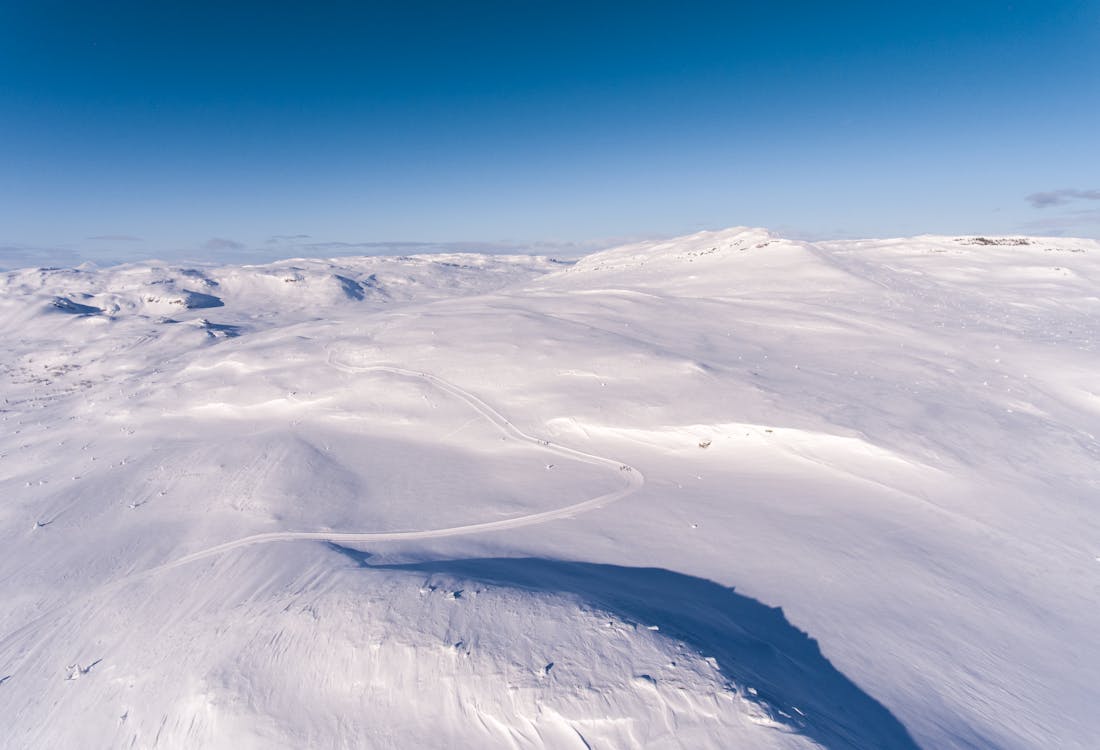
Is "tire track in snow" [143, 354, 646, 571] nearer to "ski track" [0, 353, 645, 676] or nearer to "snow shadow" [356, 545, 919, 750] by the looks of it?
"ski track" [0, 353, 645, 676]

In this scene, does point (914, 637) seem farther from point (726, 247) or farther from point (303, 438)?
point (726, 247)

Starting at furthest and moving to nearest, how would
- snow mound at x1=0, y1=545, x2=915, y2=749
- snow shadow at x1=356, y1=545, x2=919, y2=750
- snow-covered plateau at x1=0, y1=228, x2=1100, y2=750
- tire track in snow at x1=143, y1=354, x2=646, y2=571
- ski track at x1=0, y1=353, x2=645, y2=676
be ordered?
tire track in snow at x1=143, y1=354, x2=646, y2=571
ski track at x1=0, y1=353, x2=645, y2=676
snow-covered plateau at x1=0, y1=228, x2=1100, y2=750
snow shadow at x1=356, y1=545, x2=919, y2=750
snow mound at x1=0, y1=545, x2=915, y2=749

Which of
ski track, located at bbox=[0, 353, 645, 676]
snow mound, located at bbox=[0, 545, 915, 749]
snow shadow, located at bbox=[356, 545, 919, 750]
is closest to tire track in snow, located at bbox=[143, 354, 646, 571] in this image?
ski track, located at bbox=[0, 353, 645, 676]

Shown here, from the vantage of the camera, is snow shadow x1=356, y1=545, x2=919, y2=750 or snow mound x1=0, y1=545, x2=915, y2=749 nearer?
snow mound x1=0, y1=545, x2=915, y2=749

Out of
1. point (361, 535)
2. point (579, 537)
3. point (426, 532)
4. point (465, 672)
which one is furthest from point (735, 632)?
point (361, 535)

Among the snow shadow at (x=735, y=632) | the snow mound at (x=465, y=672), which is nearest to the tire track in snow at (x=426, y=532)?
the snow shadow at (x=735, y=632)

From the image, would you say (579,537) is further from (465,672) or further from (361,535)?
(361,535)

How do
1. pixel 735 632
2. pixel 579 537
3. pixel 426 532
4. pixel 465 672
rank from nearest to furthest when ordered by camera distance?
pixel 465 672, pixel 735 632, pixel 579 537, pixel 426 532
